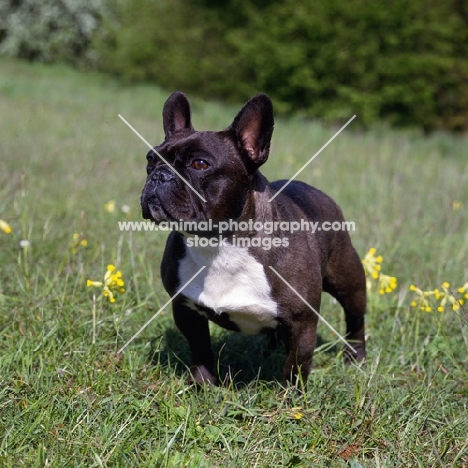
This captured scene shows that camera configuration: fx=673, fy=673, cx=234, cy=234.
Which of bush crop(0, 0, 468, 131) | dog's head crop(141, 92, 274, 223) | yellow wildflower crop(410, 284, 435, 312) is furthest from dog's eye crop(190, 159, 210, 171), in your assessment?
bush crop(0, 0, 468, 131)

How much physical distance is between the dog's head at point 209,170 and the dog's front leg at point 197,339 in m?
0.53

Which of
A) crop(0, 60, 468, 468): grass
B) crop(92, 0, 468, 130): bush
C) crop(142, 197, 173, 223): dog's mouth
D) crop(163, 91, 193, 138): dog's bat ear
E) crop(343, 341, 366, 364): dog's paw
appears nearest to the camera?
crop(0, 60, 468, 468): grass

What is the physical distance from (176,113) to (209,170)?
0.57 m

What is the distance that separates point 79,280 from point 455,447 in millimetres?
2376

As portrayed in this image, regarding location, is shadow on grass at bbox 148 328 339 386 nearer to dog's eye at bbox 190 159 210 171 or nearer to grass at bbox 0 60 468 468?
grass at bbox 0 60 468 468

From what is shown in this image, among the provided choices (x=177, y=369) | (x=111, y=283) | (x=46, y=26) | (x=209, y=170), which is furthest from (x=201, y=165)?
(x=46, y=26)

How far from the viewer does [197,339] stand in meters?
3.42

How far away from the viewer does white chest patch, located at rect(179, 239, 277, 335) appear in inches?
125

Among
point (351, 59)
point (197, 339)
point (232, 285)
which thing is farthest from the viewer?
point (351, 59)

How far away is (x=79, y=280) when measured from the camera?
13.6ft

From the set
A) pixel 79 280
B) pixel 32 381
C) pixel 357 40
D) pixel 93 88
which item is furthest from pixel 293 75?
pixel 32 381

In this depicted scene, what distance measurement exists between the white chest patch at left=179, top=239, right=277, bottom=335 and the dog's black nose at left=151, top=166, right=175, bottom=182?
0.39m

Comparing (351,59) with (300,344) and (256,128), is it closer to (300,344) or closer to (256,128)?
(256,128)

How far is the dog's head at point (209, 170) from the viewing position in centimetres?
308
